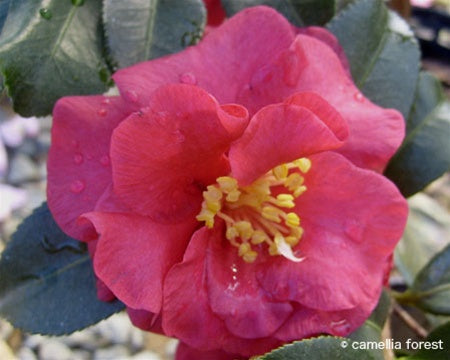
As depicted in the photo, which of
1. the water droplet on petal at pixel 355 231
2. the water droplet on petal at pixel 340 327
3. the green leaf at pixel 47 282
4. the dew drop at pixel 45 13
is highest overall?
the dew drop at pixel 45 13

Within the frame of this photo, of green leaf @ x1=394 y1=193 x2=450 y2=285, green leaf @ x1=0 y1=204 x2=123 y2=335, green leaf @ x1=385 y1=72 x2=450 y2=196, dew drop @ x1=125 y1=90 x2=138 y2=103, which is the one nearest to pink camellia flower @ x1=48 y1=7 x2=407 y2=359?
dew drop @ x1=125 y1=90 x2=138 y2=103

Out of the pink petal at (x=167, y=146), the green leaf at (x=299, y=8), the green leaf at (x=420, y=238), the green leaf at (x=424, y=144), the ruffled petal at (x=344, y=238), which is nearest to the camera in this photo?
the pink petal at (x=167, y=146)

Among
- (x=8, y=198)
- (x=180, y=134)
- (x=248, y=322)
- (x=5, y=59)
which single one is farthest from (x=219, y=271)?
(x=8, y=198)

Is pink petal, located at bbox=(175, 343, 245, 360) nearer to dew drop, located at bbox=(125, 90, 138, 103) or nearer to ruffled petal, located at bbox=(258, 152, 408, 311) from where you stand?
ruffled petal, located at bbox=(258, 152, 408, 311)

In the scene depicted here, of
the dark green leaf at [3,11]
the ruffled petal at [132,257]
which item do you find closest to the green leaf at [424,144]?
the ruffled petal at [132,257]

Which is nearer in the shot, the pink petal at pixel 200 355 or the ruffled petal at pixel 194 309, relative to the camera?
the ruffled petal at pixel 194 309

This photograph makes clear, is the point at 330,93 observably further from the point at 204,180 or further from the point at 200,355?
the point at 200,355

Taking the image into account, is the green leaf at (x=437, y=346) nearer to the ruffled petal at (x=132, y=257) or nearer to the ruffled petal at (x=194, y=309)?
the ruffled petal at (x=194, y=309)
